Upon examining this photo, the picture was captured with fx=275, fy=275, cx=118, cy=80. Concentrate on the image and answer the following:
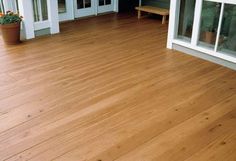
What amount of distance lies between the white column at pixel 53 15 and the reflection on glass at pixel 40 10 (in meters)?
0.07

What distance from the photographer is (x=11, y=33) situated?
4.26m

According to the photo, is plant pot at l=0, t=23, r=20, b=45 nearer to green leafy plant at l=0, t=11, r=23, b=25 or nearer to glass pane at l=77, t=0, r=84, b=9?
green leafy plant at l=0, t=11, r=23, b=25

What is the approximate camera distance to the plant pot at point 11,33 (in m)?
4.19

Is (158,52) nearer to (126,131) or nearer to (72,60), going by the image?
(72,60)

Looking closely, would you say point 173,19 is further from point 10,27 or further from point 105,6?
point 105,6

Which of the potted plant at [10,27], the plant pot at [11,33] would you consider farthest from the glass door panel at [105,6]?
the plant pot at [11,33]

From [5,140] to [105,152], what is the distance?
0.84 metres

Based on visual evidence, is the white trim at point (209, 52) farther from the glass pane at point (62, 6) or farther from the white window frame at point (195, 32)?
the glass pane at point (62, 6)

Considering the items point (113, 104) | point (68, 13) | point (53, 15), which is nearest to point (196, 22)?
point (113, 104)

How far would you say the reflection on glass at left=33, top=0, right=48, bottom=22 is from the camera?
455 centimetres

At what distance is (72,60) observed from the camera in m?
3.81

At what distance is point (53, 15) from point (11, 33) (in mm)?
830

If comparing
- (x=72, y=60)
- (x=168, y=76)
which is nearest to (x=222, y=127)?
(x=168, y=76)

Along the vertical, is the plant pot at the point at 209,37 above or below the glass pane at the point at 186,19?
below
